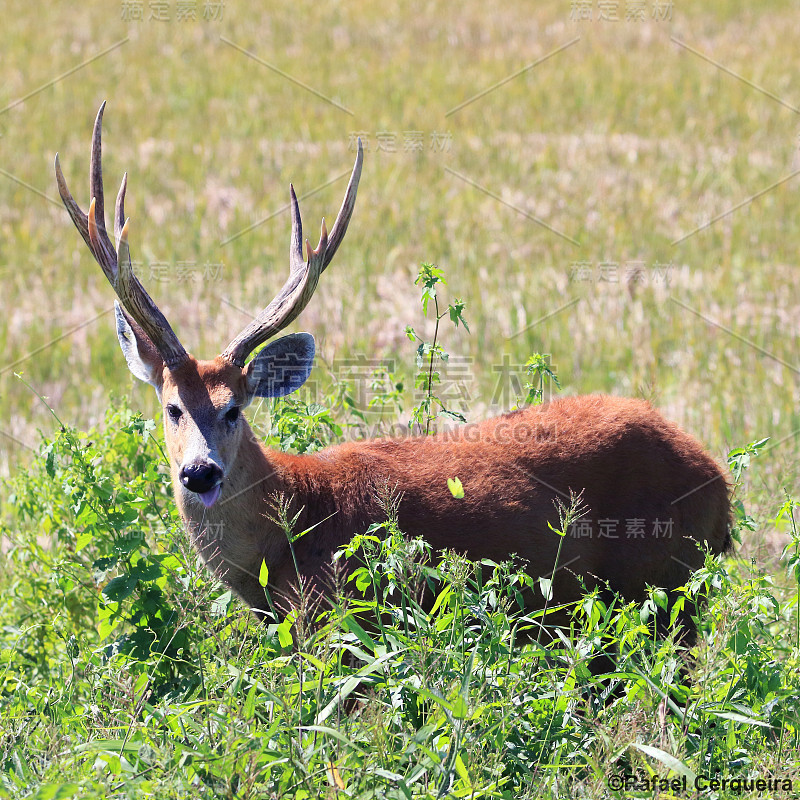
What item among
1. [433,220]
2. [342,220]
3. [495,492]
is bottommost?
[433,220]

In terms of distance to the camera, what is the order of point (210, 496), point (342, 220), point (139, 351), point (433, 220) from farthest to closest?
1. point (433, 220)
2. point (342, 220)
3. point (139, 351)
4. point (210, 496)

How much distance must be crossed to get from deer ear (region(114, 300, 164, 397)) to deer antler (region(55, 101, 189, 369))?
36 mm

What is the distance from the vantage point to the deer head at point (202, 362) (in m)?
4.54

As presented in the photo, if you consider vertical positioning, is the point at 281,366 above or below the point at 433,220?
above

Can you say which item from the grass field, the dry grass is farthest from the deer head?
the dry grass

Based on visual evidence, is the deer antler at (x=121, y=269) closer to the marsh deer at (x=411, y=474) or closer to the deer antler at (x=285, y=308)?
the marsh deer at (x=411, y=474)

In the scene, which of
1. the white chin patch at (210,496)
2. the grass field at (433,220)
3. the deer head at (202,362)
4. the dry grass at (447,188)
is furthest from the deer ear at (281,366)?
the dry grass at (447,188)

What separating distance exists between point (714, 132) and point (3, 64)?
11232 millimetres

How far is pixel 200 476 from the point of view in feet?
14.1

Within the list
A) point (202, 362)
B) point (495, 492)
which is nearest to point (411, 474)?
point (495, 492)

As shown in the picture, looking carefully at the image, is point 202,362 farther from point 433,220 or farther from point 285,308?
point 433,220

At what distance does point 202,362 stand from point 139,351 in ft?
1.14

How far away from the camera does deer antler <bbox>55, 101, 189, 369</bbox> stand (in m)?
4.55

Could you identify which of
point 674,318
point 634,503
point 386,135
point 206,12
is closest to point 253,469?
point 634,503
